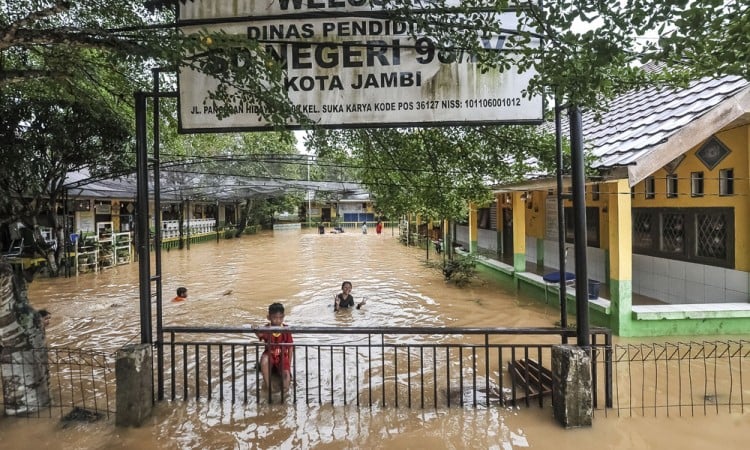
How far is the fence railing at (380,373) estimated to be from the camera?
4344 millimetres

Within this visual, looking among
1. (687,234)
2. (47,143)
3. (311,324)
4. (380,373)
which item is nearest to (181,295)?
(311,324)

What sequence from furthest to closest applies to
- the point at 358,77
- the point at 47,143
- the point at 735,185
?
the point at 47,143 < the point at 735,185 < the point at 358,77

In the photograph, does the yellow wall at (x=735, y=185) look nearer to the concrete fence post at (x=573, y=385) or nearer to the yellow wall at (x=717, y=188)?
the yellow wall at (x=717, y=188)

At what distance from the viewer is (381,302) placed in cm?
1102

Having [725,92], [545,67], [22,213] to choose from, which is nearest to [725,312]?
[725,92]

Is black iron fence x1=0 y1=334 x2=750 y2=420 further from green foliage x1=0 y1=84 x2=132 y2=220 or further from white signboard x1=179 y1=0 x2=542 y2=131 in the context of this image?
green foliage x1=0 y1=84 x2=132 y2=220

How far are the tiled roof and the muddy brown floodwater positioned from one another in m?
3.37

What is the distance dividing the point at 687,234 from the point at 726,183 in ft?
3.95

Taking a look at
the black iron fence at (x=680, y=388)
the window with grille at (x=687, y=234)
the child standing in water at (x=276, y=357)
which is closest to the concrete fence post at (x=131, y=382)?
the child standing in water at (x=276, y=357)

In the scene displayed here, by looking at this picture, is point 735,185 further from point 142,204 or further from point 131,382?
point 131,382

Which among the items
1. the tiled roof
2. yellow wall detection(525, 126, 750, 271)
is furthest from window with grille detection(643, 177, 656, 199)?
the tiled roof

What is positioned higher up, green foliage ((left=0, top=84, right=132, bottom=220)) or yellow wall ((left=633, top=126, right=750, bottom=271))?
green foliage ((left=0, top=84, right=132, bottom=220))

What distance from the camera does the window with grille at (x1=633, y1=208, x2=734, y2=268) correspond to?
770 centimetres

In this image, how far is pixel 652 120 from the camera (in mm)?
7496
